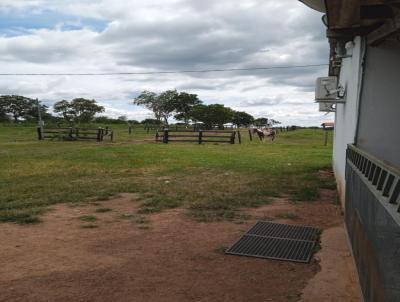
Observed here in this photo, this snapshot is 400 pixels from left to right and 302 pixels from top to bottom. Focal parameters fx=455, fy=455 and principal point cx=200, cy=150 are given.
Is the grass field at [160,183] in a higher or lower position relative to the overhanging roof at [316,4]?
lower

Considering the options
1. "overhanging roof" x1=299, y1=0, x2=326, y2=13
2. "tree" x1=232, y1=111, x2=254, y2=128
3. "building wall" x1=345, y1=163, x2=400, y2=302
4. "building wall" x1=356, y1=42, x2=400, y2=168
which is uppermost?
"overhanging roof" x1=299, y1=0, x2=326, y2=13

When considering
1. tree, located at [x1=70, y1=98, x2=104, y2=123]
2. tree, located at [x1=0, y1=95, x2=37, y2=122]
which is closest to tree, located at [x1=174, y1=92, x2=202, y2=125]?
tree, located at [x1=70, y1=98, x2=104, y2=123]

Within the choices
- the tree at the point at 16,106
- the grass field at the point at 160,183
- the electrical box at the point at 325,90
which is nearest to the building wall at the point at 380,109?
the electrical box at the point at 325,90

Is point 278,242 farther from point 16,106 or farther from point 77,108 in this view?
point 16,106

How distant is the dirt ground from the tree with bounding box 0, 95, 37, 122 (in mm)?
103528

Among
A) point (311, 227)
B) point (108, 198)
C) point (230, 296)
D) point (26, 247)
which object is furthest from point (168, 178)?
point (230, 296)

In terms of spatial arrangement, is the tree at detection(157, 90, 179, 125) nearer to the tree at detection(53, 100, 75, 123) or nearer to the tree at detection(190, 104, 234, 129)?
the tree at detection(190, 104, 234, 129)

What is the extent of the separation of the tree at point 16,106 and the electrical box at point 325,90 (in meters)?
103

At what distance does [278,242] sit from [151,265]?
175 centimetres

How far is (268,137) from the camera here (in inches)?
1508

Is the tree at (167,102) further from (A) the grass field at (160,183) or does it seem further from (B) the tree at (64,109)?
(A) the grass field at (160,183)

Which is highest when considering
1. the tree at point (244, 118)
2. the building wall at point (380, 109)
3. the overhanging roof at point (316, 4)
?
the overhanging roof at point (316, 4)

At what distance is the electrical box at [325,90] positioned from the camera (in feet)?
26.8

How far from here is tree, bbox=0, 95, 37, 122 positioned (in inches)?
4058
